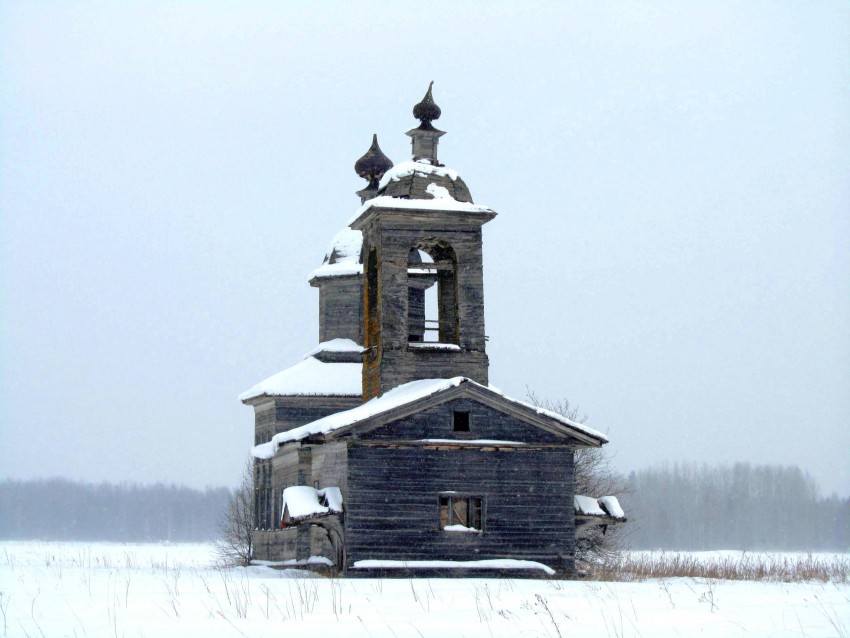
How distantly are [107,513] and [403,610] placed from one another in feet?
480

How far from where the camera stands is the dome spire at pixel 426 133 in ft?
101

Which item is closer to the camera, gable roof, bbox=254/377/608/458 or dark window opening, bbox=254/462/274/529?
gable roof, bbox=254/377/608/458

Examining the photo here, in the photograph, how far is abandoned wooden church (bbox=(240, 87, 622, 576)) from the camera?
26000 millimetres

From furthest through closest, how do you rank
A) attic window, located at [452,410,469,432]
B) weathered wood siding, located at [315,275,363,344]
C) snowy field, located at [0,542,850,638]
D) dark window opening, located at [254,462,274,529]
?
weathered wood siding, located at [315,275,363,344] → dark window opening, located at [254,462,274,529] → attic window, located at [452,410,469,432] → snowy field, located at [0,542,850,638]

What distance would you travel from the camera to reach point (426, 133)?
3094 centimetres

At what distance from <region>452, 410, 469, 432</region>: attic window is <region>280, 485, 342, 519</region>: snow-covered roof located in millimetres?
2763

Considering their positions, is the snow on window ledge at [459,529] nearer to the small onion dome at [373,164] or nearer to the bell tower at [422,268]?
the bell tower at [422,268]

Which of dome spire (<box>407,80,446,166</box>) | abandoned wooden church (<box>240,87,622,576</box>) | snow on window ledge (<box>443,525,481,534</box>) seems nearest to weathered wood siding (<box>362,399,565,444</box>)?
abandoned wooden church (<box>240,87,622,576</box>)

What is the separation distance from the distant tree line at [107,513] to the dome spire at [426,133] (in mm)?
111541

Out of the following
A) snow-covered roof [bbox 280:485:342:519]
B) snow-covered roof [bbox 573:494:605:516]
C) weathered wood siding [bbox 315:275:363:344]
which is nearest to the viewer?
snow-covered roof [bbox 280:485:342:519]

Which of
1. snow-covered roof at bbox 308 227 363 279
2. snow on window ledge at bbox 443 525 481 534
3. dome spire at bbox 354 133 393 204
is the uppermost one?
dome spire at bbox 354 133 393 204

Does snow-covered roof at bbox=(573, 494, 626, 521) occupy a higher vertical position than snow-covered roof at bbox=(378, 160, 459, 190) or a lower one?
lower

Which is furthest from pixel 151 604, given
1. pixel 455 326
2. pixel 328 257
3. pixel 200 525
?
pixel 200 525

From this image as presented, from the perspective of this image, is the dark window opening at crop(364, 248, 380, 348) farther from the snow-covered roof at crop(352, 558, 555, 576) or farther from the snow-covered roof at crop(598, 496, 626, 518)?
the snow-covered roof at crop(598, 496, 626, 518)
